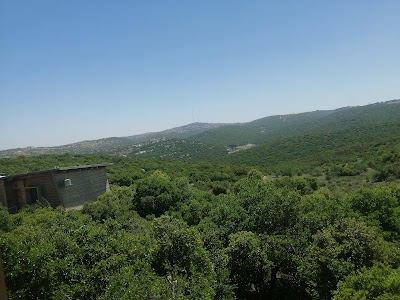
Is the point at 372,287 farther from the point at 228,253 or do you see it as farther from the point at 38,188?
the point at 38,188

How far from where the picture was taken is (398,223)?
1778 centimetres

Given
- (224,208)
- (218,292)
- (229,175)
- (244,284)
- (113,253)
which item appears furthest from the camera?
(229,175)

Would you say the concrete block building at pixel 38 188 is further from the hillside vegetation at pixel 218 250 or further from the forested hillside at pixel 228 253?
the forested hillside at pixel 228 253

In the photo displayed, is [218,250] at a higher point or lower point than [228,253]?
higher

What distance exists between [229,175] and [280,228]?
42.1 m

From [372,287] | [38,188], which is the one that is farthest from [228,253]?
[38,188]

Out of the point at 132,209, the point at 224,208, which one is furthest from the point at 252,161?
the point at 224,208

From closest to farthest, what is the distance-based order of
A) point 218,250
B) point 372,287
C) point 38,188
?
point 372,287 → point 218,250 → point 38,188

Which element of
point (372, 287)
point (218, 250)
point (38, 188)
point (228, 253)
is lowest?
point (228, 253)

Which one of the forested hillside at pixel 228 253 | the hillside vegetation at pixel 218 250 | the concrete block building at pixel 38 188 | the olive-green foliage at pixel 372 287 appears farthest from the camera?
the concrete block building at pixel 38 188

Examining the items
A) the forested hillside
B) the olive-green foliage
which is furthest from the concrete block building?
the olive-green foliage

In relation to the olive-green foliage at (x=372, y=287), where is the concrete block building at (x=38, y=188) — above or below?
above

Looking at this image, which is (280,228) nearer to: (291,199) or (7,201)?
(291,199)

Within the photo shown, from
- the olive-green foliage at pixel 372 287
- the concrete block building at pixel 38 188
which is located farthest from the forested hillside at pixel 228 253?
the concrete block building at pixel 38 188
